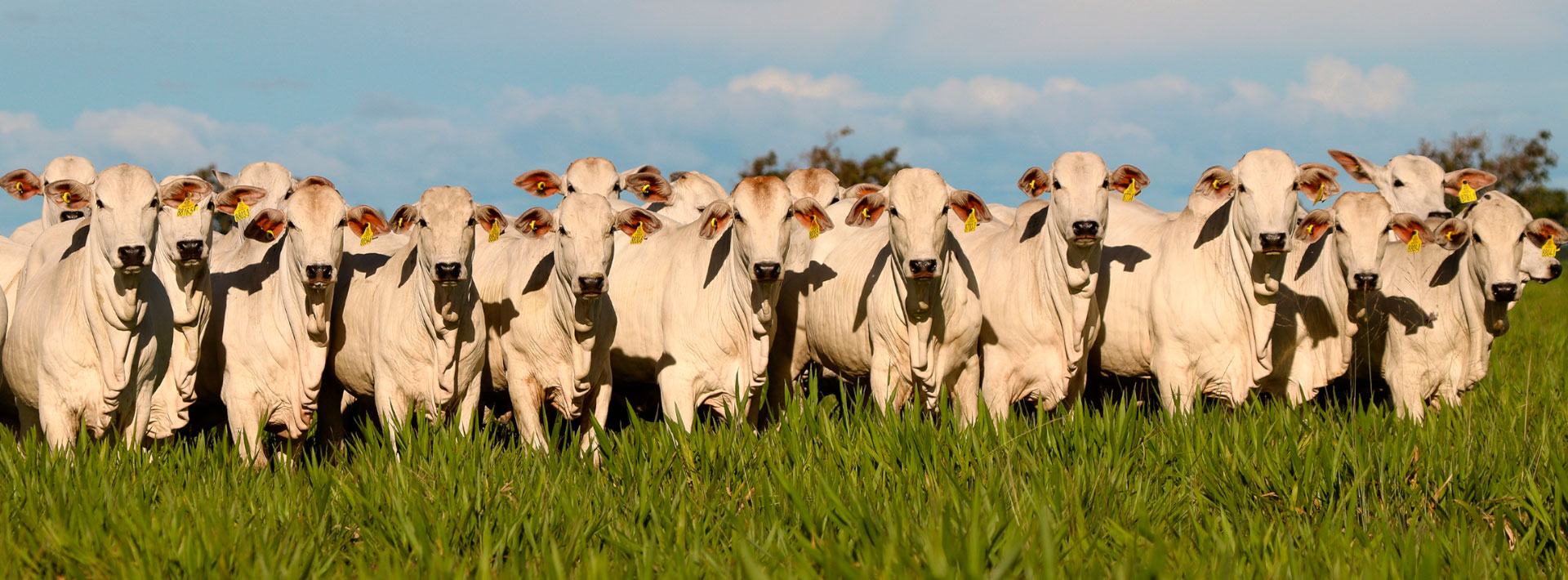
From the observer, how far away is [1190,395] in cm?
855

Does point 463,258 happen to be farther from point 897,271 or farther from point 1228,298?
point 1228,298

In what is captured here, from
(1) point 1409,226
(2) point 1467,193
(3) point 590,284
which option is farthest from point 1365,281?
(3) point 590,284

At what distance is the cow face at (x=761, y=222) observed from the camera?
7746 millimetres

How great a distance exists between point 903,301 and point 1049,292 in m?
1.06

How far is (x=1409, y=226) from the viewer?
8664 mm

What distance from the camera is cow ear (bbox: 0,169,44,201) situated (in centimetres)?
947

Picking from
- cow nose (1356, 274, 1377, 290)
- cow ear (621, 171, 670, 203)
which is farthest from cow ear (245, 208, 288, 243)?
cow nose (1356, 274, 1377, 290)

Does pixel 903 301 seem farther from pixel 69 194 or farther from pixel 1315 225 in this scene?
pixel 69 194

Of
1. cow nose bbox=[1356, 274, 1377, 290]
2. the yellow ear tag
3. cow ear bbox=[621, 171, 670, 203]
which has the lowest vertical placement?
→ cow nose bbox=[1356, 274, 1377, 290]

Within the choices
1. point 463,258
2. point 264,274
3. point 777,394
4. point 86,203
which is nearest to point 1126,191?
point 777,394

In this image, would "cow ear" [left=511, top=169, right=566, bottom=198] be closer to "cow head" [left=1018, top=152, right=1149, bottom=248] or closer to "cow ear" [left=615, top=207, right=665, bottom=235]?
"cow ear" [left=615, top=207, right=665, bottom=235]

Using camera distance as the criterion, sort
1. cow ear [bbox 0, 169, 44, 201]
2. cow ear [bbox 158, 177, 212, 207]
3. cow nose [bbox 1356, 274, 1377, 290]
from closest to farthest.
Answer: cow ear [bbox 158, 177, 212, 207] → cow nose [bbox 1356, 274, 1377, 290] → cow ear [bbox 0, 169, 44, 201]

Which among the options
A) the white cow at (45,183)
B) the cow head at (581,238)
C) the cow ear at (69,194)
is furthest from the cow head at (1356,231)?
the white cow at (45,183)

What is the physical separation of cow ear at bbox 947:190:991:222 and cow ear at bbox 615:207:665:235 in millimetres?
1873
